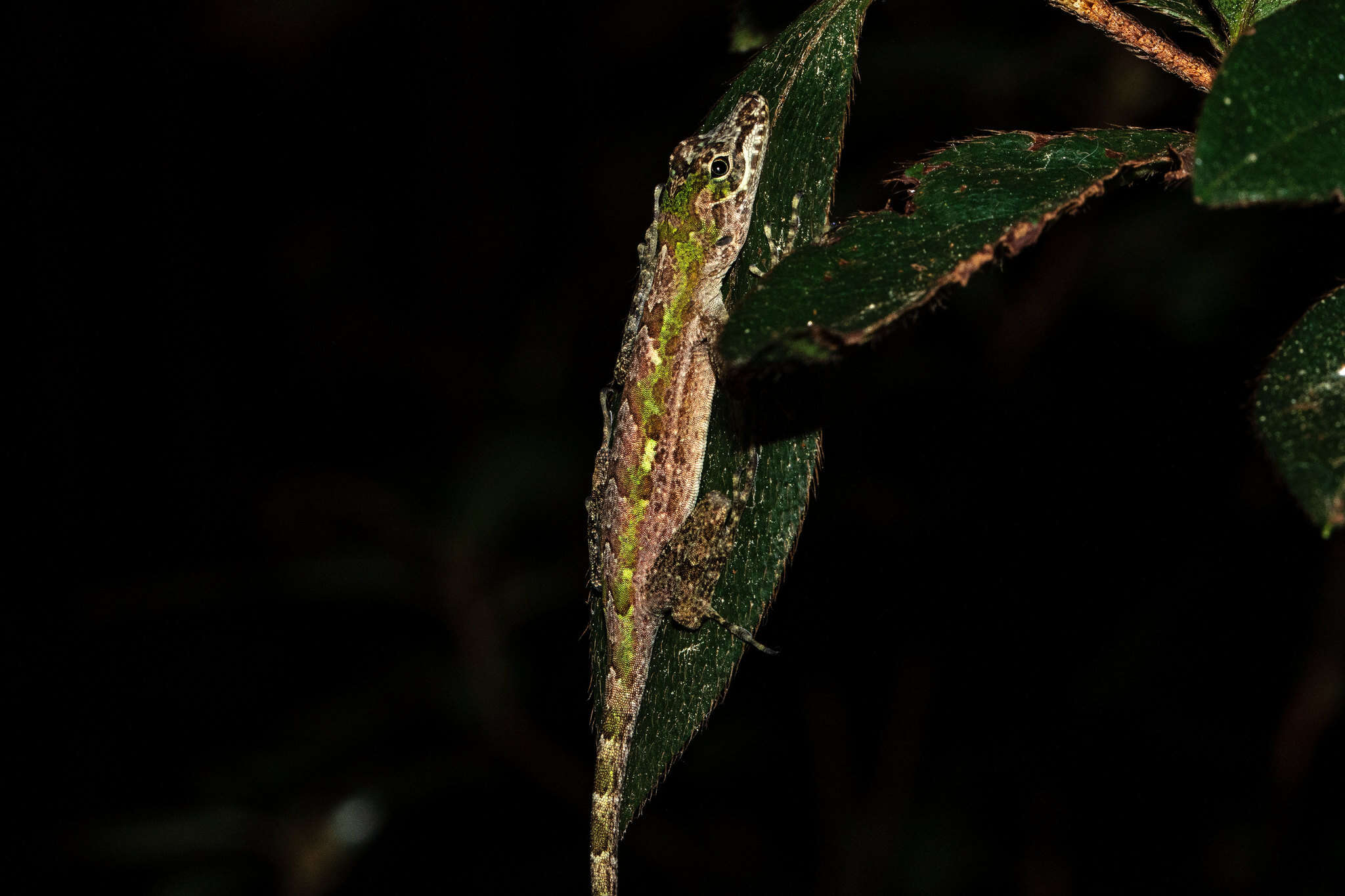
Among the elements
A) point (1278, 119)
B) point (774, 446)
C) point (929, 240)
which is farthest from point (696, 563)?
point (1278, 119)

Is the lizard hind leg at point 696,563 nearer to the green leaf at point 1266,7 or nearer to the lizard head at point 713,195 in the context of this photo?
the lizard head at point 713,195

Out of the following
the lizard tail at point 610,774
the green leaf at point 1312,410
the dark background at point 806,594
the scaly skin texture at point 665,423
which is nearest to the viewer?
the green leaf at point 1312,410

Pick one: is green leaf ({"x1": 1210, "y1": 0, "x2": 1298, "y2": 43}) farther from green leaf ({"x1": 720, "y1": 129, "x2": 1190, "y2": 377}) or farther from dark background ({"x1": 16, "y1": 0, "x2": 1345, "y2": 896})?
dark background ({"x1": 16, "y1": 0, "x2": 1345, "y2": 896})

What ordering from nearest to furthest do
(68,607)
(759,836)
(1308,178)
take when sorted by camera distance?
(1308,178) → (759,836) → (68,607)

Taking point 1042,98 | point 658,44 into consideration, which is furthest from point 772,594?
point 658,44

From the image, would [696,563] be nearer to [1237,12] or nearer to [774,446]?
[774,446]

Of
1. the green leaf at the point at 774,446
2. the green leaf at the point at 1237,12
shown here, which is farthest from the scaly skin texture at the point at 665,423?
the green leaf at the point at 1237,12

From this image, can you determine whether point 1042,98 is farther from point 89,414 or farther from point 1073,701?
point 89,414
